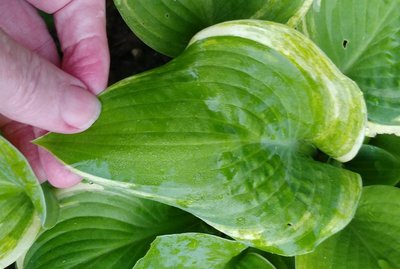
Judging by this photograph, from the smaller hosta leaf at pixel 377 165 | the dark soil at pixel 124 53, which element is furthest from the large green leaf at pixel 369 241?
the dark soil at pixel 124 53

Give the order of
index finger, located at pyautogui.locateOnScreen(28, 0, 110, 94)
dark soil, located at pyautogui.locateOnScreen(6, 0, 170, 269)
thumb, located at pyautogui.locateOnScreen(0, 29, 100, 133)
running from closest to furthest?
thumb, located at pyautogui.locateOnScreen(0, 29, 100, 133)
index finger, located at pyautogui.locateOnScreen(28, 0, 110, 94)
dark soil, located at pyautogui.locateOnScreen(6, 0, 170, 269)

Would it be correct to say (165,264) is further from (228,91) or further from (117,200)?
(228,91)

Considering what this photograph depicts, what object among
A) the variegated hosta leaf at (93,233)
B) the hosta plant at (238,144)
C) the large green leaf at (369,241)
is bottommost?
the variegated hosta leaf at (93,233)

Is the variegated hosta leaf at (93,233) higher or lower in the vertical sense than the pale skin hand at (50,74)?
lower

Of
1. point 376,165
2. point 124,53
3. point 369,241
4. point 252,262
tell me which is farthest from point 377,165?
point 124,53

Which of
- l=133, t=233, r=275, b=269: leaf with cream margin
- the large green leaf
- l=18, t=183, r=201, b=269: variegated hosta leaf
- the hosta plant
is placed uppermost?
the hosta plant

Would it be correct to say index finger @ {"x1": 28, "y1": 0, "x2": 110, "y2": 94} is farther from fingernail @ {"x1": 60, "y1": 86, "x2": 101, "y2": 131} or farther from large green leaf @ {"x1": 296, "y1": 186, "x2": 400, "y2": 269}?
large green leaf @ {"x1": 296, "y1": 186, "x2": 400, "y2": 269}

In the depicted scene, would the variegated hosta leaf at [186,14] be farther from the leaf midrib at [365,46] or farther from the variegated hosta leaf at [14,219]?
the variegated hosta leaf at [14,219]

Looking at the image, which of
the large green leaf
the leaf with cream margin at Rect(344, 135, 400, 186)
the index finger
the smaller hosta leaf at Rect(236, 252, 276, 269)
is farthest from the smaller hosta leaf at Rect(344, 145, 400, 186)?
the index finger

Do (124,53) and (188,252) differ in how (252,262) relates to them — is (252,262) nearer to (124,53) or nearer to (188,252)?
(188,252)
